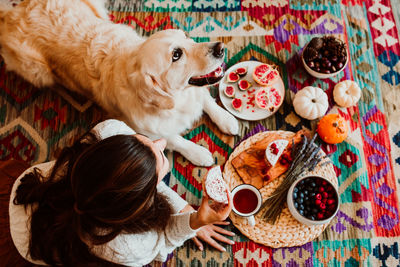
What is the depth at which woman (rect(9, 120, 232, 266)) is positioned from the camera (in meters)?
1.07

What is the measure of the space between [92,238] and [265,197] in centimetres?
110

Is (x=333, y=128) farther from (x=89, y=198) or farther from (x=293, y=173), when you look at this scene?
(x=89, y=198)

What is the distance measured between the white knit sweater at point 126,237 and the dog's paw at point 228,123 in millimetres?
618

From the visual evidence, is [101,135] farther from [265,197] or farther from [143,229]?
[265,197]

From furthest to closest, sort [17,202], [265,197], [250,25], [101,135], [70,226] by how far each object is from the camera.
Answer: [250,25] < [265,197] < [101,135] < [17,202] < [70,226]

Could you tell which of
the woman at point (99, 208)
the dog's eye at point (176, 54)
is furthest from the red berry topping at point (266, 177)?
the dog's eye at point (176, 54)

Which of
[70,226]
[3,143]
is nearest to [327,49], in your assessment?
[70,226]

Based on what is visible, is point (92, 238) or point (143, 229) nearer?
point (92, 238)

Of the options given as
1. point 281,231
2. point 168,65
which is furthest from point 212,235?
point 168,65

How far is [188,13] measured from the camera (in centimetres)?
241

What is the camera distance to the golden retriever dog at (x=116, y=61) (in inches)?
57.6

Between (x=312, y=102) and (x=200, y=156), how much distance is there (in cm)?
86

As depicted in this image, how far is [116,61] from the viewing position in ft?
5.18

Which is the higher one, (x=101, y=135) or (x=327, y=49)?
(x=327, y=49)
